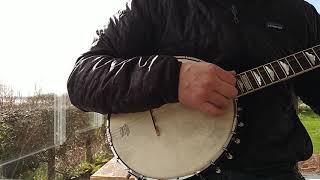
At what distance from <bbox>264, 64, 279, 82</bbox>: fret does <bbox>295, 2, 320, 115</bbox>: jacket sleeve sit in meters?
0.21

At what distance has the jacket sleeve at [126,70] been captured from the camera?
915 mm

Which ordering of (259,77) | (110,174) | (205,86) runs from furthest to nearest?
(110,174) → (259,77) → (205,86)

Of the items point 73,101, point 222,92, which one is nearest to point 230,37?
point 222,92

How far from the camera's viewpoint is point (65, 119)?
3.58 m

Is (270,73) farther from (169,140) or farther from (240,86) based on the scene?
(169,140)

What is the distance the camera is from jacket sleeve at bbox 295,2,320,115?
1173mm

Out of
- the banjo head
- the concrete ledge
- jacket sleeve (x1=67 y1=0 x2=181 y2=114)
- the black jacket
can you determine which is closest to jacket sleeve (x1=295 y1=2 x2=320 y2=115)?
the black jacket

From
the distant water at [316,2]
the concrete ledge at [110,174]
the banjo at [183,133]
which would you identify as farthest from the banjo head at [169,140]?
the concrete ledge at [110,174]

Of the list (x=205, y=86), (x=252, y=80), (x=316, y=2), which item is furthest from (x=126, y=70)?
(x=316, y=2)

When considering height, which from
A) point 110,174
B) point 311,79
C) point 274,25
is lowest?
point 110,174

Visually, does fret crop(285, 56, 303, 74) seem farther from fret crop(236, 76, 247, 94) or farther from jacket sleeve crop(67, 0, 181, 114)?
jacket sleeve crop(67, 0, 181, 114)

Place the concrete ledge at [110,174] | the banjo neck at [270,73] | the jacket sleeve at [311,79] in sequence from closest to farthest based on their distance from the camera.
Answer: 1. the banjo neck at [270,73]
2. the jacket sleeve at [311,79]
3. the concrete ledge at [110,174]

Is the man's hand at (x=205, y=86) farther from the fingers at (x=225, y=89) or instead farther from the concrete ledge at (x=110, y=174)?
the concrete ledge at (x=110, y=174)

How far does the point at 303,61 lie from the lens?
1.03m
